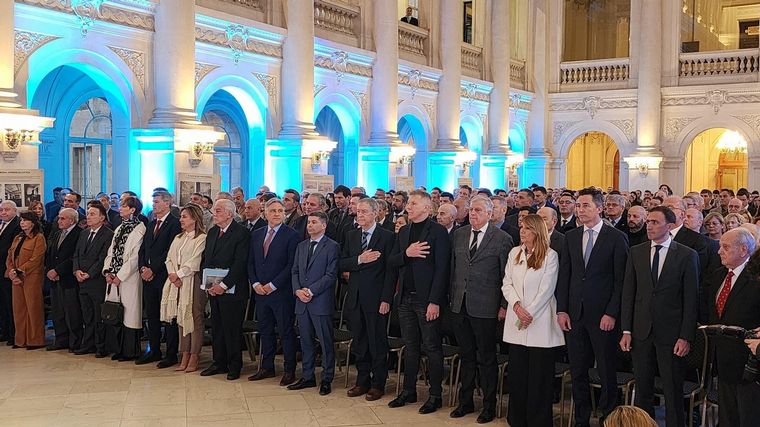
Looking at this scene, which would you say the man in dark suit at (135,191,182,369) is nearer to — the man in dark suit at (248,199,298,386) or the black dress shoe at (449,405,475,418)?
the man in dark suit at (248,199,298,386)

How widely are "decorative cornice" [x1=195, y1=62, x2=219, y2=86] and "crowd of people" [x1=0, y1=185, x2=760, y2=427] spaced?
14.1ft

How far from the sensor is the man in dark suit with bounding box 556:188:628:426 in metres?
6.05

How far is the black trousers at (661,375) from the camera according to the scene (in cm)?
561

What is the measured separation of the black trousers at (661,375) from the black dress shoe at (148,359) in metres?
4.89

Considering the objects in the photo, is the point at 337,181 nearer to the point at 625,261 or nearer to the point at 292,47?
the point at 292,47

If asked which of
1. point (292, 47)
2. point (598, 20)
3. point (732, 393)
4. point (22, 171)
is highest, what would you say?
point (598, 20)

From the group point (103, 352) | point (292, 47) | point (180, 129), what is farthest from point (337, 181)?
point (103, 352)

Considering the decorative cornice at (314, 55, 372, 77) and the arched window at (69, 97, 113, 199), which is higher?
the decorative cornice at (314, 55, 372, 77)

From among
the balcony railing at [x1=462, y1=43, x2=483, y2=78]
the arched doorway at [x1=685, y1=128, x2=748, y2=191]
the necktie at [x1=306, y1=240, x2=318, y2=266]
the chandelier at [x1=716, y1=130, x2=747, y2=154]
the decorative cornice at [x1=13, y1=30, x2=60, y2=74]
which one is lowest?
the necktie at [x1=306, y1=240, x2=318, y2=266]

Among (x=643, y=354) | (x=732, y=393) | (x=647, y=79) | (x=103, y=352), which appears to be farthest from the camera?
(x=647, y=79)

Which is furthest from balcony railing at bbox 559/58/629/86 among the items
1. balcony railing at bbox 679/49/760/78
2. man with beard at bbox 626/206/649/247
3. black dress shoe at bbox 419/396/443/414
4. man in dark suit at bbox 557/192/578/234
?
black dress shoe at bbox 419/396/443/414

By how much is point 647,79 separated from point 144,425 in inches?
794

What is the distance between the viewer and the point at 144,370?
8.08 metres

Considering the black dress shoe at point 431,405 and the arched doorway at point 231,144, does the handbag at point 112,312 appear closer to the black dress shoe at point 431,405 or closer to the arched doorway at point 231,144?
the black dress shoe at point 431,405
